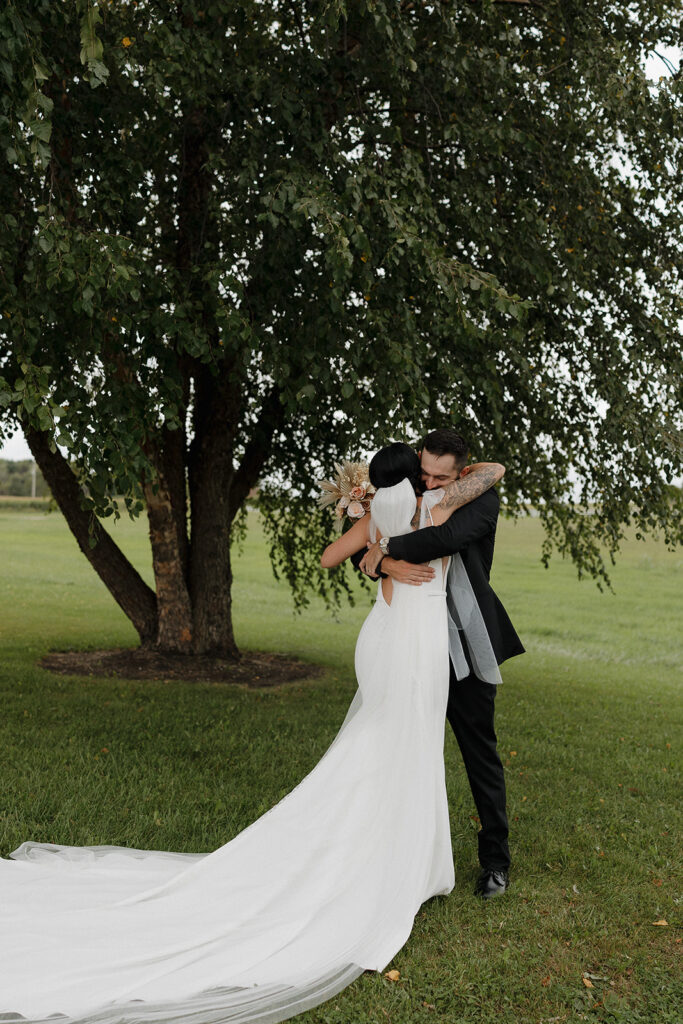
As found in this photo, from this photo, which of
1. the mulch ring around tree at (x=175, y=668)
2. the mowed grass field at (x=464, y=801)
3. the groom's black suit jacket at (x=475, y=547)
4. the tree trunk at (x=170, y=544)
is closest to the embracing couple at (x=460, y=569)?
the groom's black suit jacket at (x=475, y=547)

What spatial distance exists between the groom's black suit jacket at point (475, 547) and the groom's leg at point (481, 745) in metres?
0.26

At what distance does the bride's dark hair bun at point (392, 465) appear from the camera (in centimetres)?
488

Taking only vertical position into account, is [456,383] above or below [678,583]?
above

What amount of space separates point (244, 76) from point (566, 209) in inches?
151

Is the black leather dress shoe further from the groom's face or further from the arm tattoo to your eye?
the groom's face

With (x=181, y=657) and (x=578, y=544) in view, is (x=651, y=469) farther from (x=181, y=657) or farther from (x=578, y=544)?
(x=181, y=657)

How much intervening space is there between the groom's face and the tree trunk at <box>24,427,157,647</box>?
7121mm

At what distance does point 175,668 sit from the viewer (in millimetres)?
12070

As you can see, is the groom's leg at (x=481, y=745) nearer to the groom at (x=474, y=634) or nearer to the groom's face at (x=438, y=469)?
the groom at (x=474, y=634)

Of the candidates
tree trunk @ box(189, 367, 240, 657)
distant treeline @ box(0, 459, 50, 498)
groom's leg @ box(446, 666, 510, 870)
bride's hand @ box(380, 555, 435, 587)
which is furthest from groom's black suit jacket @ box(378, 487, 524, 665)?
distant treeline @ box(0, 459, 50, 498)

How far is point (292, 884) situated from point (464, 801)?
2.83 metres

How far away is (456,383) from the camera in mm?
9188

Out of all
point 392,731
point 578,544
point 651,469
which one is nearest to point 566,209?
point 651,469

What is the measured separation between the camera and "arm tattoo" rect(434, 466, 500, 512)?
4840 mm
